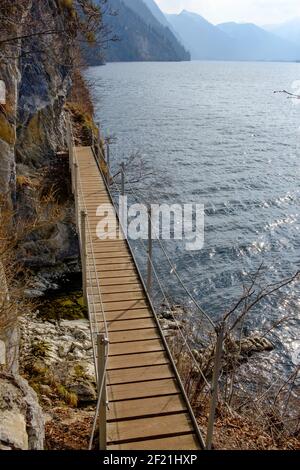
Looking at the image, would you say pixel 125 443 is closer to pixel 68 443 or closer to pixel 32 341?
pixel 68 443

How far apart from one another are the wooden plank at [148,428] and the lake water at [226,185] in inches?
354

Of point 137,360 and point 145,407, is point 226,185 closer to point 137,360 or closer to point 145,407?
point 137,360

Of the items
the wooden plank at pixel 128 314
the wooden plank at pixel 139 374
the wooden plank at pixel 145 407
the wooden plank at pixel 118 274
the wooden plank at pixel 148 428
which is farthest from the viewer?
the wooden plank at pixel 118 274

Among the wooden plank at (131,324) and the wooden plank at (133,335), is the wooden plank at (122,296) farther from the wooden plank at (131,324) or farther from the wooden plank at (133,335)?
the wooden plank at (133,335)

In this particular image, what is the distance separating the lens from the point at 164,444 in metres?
5.37

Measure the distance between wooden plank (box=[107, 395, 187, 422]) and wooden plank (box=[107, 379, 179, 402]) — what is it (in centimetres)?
8

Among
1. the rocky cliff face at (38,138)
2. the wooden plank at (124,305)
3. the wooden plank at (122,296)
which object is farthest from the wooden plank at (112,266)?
the rocky cliff face at (38,138)

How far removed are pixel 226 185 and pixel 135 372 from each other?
2449cm

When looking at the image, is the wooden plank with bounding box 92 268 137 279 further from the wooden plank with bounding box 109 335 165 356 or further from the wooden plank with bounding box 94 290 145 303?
the wooden plank with bounding box 109 335 165 356

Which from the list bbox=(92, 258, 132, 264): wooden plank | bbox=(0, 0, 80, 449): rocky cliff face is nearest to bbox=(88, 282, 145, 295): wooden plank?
bbox=(92, 258, 132, 264): wooden plank

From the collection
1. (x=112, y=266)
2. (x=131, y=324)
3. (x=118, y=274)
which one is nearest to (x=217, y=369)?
(x=131, y=324)

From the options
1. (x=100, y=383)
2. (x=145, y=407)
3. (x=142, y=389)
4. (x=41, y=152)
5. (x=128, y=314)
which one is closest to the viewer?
(x=100, y=383)

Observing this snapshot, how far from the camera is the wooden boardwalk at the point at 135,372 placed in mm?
5473

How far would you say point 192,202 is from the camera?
26266 millimetres
